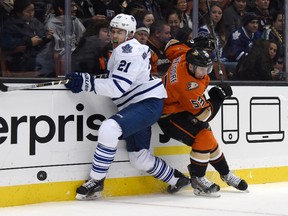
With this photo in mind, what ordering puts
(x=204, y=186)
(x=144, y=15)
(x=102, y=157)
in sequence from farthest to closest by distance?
1. (x=144, y=15)
2. (x=204, y=186)
3. (x=102, y=157)

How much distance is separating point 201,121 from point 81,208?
125cm

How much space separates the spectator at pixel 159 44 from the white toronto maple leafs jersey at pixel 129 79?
41cm

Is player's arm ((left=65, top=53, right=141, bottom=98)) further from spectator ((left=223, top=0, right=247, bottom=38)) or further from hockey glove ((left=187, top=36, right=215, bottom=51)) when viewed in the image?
spectator ((left=223, top=0, right=247, bottom=38))

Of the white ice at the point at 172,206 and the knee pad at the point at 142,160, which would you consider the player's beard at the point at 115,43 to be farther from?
the white ice at the point at 172,206

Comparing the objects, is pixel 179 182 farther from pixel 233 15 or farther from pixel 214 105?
pixel 233 15

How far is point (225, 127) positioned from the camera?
7.01 metres

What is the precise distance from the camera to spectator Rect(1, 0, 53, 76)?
5.70m

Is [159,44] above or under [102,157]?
above

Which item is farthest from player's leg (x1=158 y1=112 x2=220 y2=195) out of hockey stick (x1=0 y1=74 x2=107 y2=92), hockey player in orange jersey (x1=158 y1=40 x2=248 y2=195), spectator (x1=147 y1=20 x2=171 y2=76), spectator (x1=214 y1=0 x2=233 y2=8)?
spectator (x1=214 y1=0 x2=233 y2=8)

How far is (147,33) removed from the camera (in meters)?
6.57

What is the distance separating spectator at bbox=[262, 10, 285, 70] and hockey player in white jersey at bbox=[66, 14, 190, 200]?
162 centimetres

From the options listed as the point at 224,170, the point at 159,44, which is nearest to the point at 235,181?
the point at 224,170

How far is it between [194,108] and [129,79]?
675mm

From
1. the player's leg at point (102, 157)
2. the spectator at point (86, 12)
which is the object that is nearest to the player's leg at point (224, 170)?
the player's leg at point (102, 157)
